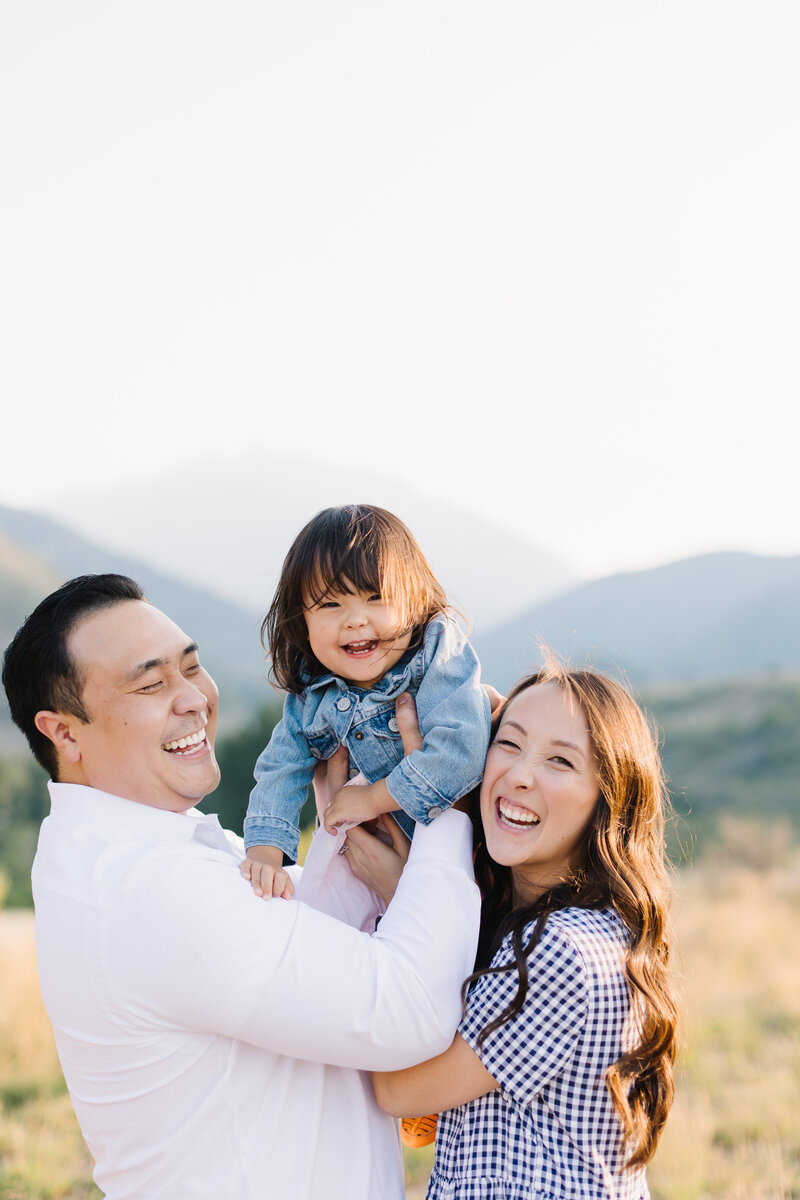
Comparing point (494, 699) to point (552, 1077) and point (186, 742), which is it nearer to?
point (186, 742)

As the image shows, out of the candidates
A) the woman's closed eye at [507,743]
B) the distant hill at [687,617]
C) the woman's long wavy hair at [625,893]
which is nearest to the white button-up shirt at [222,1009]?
the woman's long wavy hair at [625,893]

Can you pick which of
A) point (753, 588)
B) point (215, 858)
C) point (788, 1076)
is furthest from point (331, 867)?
point (753, 588)

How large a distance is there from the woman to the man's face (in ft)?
2.84

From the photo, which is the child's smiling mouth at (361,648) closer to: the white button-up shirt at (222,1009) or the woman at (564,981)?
the woman at (564,981)

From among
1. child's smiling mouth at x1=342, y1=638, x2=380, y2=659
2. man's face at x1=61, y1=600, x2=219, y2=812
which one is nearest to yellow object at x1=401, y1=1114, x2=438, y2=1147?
man's face at x1=61, y1=600, x2=219, y2=812

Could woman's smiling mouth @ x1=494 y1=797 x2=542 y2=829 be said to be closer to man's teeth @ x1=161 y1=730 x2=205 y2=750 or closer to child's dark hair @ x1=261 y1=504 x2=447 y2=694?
child's dark hair @ x1=261 y1=504 x2=447 y2=694

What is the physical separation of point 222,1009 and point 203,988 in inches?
2.5

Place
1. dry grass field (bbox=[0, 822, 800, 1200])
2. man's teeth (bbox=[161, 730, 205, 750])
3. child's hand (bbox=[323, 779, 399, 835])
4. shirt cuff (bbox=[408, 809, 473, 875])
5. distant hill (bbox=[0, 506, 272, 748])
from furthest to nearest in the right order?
1. distant hill (bbox=[0, 506, 272, 748])
2. dry grass field (bbox=[0, 822, 800, 1200])
3. child's hand (bbox=[323, 779, 399, 835])
4. man's teeth (bbox=[161, 730, 205, 750])
5. shirt cuff (bbox=[408, 809, 473, 875])

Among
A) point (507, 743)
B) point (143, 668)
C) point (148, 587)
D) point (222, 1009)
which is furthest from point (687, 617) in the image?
point (222, 1009)

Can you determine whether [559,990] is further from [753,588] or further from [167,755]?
[753,588]

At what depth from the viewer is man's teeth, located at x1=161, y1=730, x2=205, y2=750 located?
2.77 metres

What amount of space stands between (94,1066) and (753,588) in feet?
463

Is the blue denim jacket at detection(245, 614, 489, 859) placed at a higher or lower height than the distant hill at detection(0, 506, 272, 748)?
higher

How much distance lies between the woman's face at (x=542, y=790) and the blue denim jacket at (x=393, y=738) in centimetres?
11
